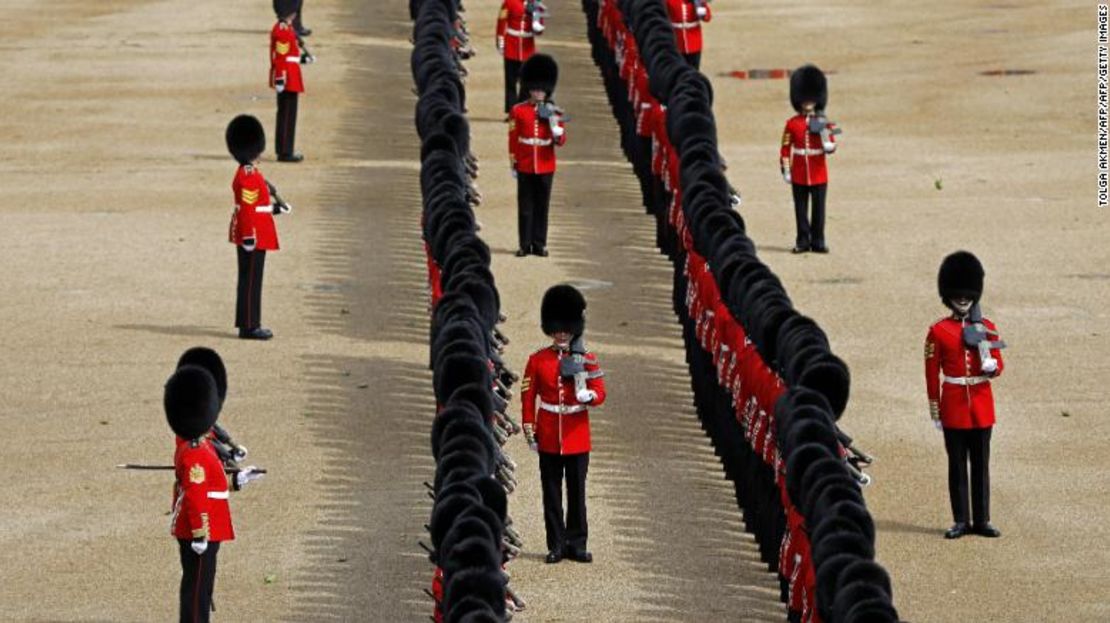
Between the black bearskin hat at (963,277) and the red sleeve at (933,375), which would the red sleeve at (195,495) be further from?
the black bearskin hat at (963,277)

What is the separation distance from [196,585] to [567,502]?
197cm

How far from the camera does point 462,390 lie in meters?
12.7

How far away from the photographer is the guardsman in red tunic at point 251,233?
16.8m

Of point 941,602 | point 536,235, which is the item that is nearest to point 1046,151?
point 536,235

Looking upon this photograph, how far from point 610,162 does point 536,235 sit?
8.90 feet

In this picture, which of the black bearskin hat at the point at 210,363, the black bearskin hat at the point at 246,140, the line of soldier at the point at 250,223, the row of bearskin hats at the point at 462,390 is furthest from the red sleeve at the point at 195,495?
the black bearskin hat at the point at 246,140

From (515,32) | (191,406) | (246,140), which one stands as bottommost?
(191,406)

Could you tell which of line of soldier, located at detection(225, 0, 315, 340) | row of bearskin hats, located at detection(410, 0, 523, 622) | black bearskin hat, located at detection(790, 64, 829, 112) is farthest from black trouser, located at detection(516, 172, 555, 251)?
line of soldier, located at detection(225, 0, 315, 340)

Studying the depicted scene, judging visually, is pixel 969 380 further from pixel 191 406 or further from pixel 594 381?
pixel 191 406

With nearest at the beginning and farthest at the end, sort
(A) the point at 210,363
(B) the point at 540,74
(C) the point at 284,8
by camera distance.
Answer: (A) the point at 210,363 → (B) the point at 540,74 → (C) the point at 284,8

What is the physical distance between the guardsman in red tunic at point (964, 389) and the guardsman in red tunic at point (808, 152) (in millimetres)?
4850

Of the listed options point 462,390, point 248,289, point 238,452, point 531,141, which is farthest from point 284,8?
point 238,452

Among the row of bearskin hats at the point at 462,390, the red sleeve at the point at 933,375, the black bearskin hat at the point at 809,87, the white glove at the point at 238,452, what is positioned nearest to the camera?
the row of bearskin hats at the point at 462,390

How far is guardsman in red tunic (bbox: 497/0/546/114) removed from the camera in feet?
72.3
